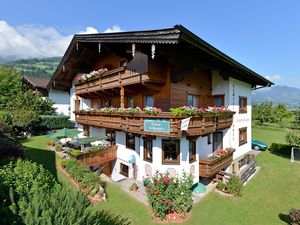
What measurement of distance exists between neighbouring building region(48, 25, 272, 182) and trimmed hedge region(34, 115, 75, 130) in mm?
10016

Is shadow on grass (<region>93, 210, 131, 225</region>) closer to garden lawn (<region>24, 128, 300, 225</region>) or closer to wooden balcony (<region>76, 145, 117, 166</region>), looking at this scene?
garden lawn (<region>24, 128, 300, 225</region>)

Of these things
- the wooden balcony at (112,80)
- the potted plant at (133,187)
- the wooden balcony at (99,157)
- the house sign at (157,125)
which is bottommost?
the potted plant at (133,187)

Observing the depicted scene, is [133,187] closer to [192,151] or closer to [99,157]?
[99,157]

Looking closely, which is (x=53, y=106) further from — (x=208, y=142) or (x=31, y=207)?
(x=31, y=207)

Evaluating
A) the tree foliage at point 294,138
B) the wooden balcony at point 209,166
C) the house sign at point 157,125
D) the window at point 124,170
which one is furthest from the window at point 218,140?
the tree foliage at point 294,138

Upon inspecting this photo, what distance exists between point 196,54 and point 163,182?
8.12 m

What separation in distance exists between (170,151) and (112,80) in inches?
281

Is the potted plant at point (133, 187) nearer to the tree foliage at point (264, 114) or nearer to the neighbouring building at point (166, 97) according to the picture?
the neighbouring building at point (166, 97)

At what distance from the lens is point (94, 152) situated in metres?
14.9

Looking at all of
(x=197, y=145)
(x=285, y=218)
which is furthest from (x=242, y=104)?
(x=285, y=218)

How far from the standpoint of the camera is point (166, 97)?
1346cm

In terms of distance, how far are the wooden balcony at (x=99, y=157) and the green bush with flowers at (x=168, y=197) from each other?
544 cm

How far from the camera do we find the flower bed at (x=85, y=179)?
11.6m

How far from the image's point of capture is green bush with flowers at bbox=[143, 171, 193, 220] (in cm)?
1029
